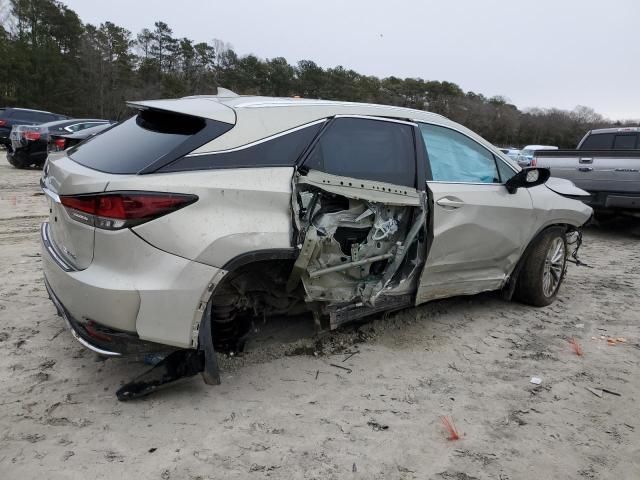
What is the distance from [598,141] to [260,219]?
10.0m

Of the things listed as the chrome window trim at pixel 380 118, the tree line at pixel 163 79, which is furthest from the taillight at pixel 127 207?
the tree line at pixel 163 79

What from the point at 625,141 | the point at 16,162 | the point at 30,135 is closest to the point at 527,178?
the point at 625,141

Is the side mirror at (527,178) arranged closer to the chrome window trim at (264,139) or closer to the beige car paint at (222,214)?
the chrome window trim at (264,139)

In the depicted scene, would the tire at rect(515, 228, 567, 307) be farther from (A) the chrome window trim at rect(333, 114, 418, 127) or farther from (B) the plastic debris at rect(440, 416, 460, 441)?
(B) the plastic debris at rect(440, 416, 460, 441)

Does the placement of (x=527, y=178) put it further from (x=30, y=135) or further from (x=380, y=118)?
(x=30, y=135)

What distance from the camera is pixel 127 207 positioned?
2502 millimetres

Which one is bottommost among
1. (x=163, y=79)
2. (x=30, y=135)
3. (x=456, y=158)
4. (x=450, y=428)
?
(x=450, y=428)

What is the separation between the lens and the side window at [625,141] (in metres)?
9.97

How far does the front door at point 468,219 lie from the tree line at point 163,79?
34.7m

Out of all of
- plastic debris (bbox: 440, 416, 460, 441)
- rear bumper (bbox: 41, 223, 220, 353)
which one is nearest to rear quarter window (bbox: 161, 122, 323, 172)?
rear bumper (bbox: 41, 223, 220, 353)

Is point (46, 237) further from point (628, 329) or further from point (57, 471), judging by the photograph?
point (628, 329)

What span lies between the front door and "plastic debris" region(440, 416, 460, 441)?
1.12 metres

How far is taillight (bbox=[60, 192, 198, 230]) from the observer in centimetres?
250

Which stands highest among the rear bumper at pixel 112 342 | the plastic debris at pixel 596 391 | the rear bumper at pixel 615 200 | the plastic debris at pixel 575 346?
the rear bumper at pixel 615 200
